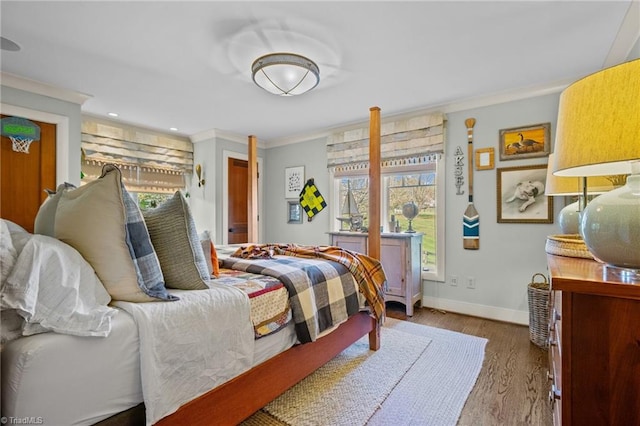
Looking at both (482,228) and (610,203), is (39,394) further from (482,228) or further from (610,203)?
(482,228)

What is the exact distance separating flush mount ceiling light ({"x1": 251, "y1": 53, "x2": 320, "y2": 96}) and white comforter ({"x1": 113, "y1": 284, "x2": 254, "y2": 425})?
65.9 inches

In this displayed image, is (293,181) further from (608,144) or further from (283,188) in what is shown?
(608,144)

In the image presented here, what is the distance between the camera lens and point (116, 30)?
2.04 m

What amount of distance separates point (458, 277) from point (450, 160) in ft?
4.29

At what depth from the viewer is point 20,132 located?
285 centimetres

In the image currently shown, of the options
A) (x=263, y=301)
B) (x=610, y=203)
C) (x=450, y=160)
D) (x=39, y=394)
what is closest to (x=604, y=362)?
(x=610, y=203)

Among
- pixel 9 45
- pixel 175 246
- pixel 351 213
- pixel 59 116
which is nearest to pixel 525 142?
pixel 351 213

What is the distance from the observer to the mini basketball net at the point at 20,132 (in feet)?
9.14

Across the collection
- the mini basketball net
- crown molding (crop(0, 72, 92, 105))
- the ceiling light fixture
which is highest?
the ceiling light fixture

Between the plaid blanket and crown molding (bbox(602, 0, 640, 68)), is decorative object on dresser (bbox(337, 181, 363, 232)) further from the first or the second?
crown molding (bbox(602, 0, 640, 68))

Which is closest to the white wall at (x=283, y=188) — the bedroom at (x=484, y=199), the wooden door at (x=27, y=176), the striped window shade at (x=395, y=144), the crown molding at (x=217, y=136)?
the striped window shade at (x=395, y=144)

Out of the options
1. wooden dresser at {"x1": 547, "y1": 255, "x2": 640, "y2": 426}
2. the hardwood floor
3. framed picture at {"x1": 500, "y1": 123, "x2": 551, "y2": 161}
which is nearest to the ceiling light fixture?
wooden dresser at {"x1": 547, "y1": 255, "x2": 640, "y2": 426}

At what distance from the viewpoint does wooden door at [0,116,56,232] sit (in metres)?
2.79

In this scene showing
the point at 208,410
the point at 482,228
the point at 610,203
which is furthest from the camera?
the point at 482,228
